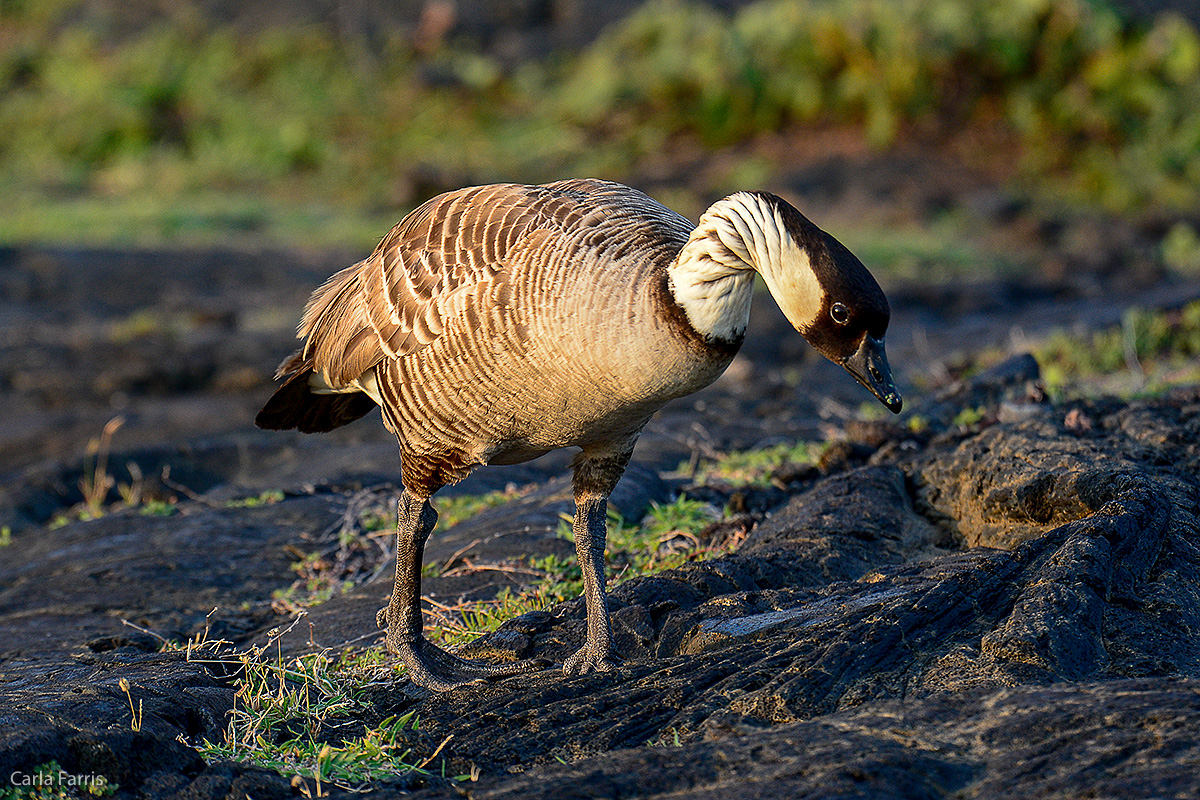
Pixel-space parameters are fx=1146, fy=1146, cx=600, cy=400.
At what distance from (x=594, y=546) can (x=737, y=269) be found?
144 cm

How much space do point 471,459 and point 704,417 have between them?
4419 mm

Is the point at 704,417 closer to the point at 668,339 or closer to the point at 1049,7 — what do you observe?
the point at 668,339

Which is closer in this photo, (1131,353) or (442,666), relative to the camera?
(442,666)

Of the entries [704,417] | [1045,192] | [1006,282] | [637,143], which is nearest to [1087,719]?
[704,417]

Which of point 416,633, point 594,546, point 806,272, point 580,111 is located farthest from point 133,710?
point 580,111

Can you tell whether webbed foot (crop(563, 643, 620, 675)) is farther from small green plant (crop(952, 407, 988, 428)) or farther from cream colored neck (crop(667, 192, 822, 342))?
small green plant (crop(952, 407, 988, 428))

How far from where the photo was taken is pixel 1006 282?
519 inches

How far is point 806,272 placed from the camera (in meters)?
3.30

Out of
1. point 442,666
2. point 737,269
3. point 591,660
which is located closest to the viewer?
point 737,269

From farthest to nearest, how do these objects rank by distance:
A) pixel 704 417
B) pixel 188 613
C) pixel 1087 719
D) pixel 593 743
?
pixel 704 417 < pixel 188 613 < pixel 593 743 < pixel 1087 719

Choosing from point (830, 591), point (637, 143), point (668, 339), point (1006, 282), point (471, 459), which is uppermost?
point (637, 143)

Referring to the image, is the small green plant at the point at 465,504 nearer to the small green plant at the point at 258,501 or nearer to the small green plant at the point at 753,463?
the small green plant at the point at 258,501

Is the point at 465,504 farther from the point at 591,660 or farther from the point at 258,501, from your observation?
the point at 591,660

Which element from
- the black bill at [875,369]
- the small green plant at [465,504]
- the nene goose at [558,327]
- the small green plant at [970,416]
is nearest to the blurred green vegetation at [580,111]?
the small green plant at [465,504]
